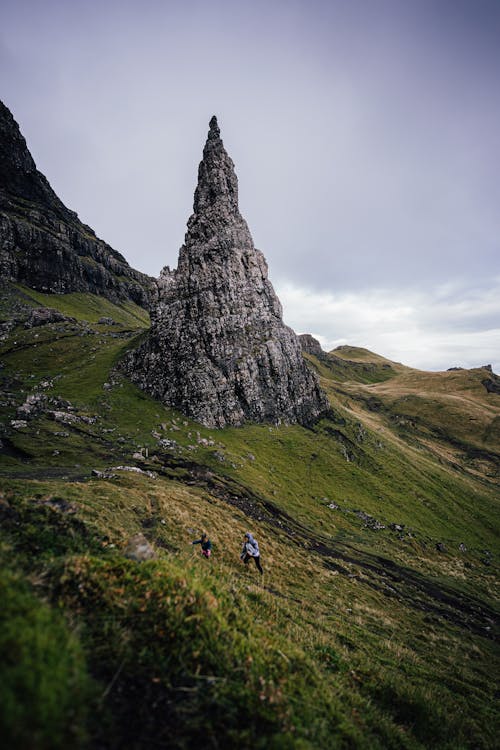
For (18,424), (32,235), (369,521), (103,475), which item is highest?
(32,235)

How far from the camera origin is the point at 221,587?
9078 mm

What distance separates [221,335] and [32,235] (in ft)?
438

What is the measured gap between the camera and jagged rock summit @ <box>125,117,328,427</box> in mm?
75125

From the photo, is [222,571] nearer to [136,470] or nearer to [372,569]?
[136,470]

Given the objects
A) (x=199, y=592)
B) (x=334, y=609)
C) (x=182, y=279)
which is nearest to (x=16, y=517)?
(x=199, y=592)

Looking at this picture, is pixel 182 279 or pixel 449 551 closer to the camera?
pixel 449 551

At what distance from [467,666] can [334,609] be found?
867cm

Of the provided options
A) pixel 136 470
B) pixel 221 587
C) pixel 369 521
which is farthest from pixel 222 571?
pixel 369 521

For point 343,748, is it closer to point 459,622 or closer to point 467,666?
point 467,666

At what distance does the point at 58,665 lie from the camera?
12.5 ft

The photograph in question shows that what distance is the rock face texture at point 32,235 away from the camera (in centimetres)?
14188

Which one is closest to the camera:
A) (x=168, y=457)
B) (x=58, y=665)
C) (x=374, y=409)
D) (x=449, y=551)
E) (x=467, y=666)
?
(x=58, y=665)

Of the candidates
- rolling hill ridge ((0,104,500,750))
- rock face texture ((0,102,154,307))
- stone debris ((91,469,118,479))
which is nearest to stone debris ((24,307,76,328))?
rolling hill ridge ((0,104,500,750))

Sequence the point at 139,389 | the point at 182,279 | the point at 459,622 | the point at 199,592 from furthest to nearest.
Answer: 1. the point at 182,279
2. the point at 139,389
3. the point at 459,622
4. the point at 199,592
